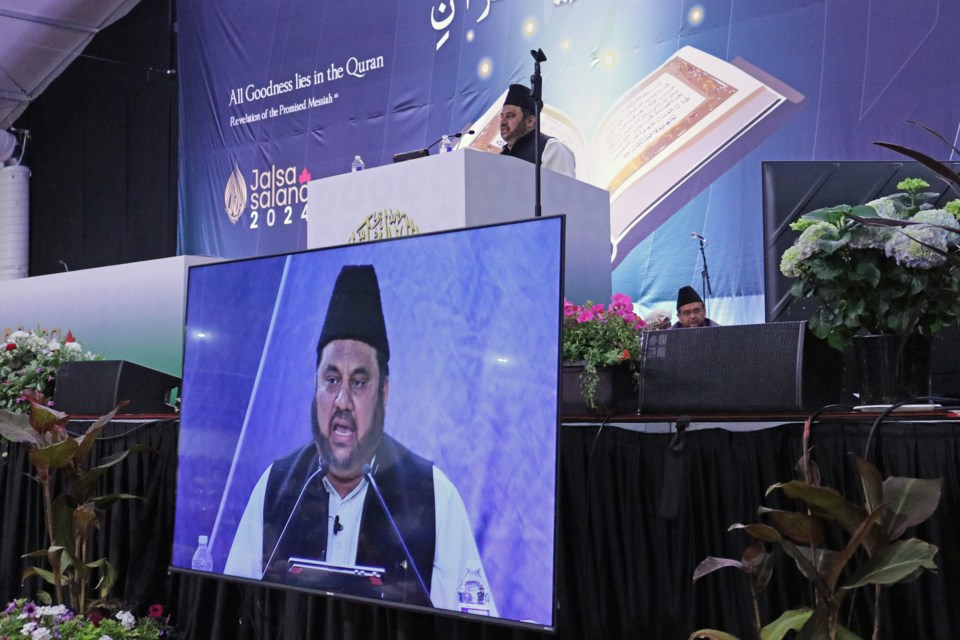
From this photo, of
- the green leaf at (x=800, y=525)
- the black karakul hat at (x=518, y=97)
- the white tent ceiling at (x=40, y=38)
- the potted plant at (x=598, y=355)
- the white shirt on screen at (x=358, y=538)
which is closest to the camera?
the green leaf at (x=800, y=525)

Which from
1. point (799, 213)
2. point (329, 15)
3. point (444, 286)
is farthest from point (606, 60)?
point (444, 286)

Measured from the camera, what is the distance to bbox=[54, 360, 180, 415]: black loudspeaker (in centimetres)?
296

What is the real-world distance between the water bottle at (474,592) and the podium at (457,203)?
1.15 meters

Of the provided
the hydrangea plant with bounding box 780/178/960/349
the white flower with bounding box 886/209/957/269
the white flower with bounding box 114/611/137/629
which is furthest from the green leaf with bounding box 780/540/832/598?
the white flower with bounding box 114/611/137/629

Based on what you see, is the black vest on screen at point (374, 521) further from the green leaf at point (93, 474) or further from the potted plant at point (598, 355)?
the green leaf at point (93, 474)

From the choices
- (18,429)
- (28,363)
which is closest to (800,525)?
(18,429)

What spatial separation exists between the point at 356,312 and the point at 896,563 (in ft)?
3.42

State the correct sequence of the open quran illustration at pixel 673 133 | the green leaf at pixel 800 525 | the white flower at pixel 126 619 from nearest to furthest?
the green leaf at pixel 800 525, the white flower at pixel 126 619, the open quran illustration at pixel 673 133

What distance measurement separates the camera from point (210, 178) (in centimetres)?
802

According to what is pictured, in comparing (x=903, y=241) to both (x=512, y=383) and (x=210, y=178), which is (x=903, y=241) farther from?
(x=210, y=178)

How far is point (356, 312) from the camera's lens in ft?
6.39

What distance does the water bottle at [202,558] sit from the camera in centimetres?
215

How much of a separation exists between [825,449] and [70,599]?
6.76ft

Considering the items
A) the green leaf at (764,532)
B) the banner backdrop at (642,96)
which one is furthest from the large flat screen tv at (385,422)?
the banner backdrop at (642,96)
